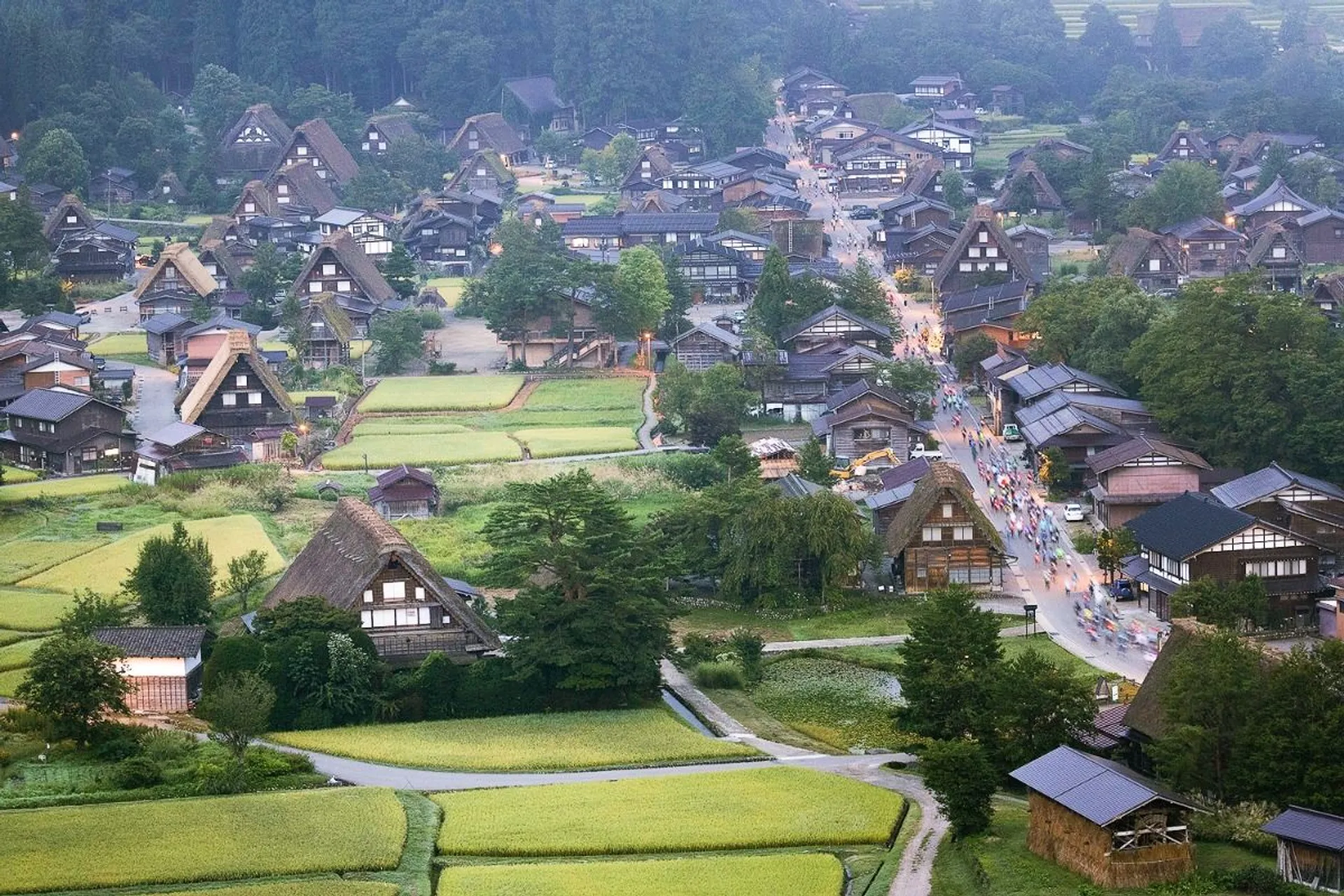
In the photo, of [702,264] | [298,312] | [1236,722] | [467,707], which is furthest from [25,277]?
[1236,722]

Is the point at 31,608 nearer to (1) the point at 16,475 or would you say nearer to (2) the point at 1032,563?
(1) the point at 16,475

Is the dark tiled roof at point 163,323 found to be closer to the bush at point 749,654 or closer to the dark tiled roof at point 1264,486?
the bush at point 749,654

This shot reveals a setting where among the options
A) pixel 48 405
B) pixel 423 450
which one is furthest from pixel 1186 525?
pixel 48 405

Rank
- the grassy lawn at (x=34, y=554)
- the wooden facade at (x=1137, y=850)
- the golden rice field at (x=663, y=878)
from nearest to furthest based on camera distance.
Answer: the wooden facade at (x=1137, y=850)
the golden rice field at (x=663, y=878)
the grassy lawn at (x=34, y=554)

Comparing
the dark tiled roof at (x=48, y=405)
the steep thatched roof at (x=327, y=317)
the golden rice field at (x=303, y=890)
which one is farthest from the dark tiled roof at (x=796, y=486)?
the steep thatched roof at (x=327, y=317)

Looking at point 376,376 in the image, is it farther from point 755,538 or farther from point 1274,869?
point 1274,869

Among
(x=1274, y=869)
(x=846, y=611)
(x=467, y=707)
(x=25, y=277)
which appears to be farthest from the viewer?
(x=25, y=277)
